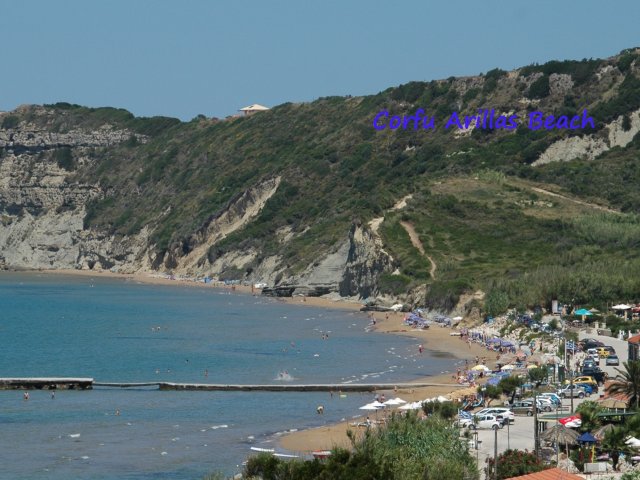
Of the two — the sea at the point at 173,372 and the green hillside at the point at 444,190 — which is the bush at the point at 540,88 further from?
the sea at the point at 173,372

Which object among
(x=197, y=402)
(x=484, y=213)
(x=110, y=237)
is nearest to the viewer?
(x=197, y=402)

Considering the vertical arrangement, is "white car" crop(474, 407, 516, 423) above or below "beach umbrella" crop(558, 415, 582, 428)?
below

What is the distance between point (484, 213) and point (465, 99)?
168 feet

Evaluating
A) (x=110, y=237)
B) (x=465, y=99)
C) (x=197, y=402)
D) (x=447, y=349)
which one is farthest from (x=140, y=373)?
(x=110, y=237)

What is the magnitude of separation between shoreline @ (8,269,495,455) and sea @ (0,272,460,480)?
90 cm

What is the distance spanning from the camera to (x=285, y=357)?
75.4 metres

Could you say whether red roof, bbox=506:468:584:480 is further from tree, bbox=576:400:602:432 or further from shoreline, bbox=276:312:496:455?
shoreline, bbox=276:312:496:455

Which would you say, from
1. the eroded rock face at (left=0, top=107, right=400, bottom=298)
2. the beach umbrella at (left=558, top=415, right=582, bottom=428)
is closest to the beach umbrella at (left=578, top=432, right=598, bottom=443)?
the beach umbrella at (left=558, top=415, right=582, bottom=428)

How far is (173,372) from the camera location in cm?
6925

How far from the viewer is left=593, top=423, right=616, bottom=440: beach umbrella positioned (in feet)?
122

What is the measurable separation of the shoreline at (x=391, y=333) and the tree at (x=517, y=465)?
334 inches

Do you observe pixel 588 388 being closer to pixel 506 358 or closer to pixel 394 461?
pixel 506 358

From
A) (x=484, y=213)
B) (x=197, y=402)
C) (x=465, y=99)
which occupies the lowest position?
(x=197, y=402)

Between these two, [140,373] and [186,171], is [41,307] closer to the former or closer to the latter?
[140,373]
